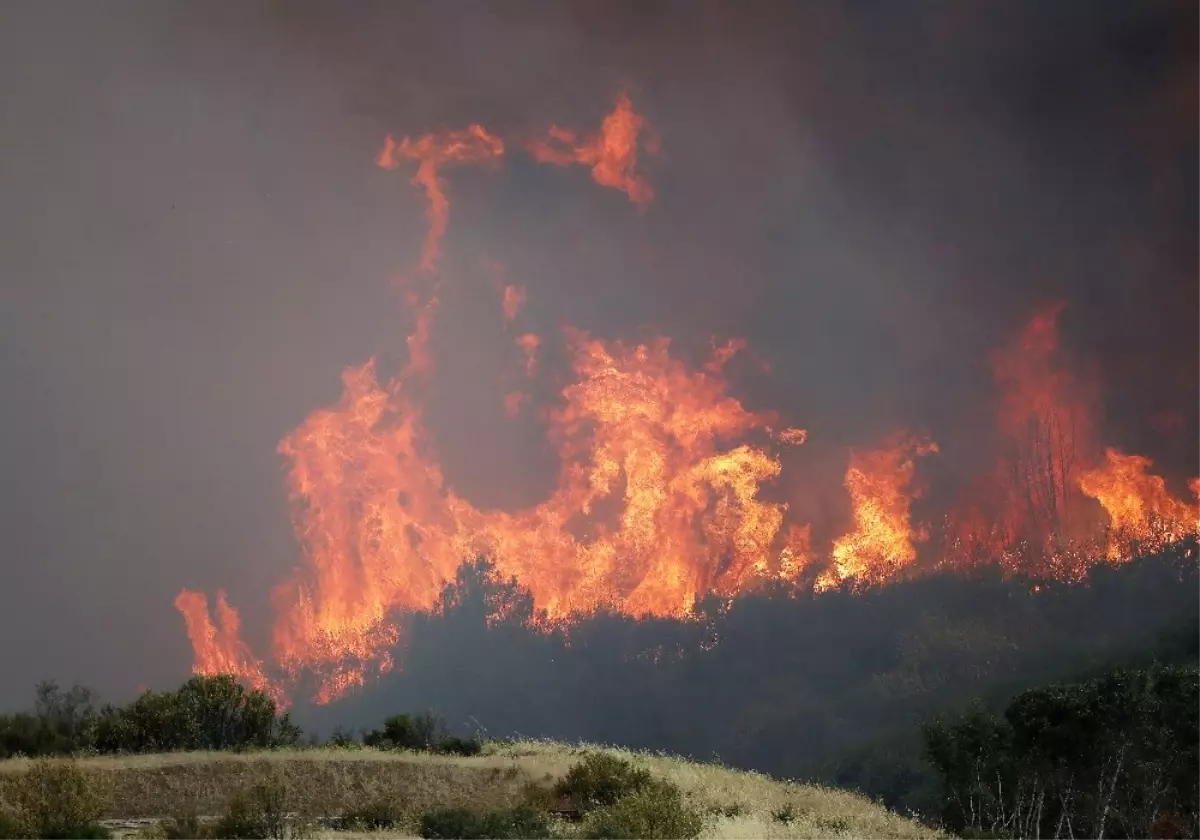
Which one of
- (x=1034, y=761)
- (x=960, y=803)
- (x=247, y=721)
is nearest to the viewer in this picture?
(x=247, y=721)

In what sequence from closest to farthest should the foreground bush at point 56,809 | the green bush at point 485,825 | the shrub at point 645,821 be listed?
the foreground bush at point 56,809, the shrub at point 645,821, the green bush at point 485,825

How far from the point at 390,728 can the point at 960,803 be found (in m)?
41.4

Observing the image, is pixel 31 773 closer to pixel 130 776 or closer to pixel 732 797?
pixel 130 776

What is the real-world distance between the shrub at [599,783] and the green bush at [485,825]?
29.2ft

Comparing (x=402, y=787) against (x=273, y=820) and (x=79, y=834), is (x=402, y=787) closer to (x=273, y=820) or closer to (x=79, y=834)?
(x=273, y=820)

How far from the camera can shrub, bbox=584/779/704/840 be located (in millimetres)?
35175

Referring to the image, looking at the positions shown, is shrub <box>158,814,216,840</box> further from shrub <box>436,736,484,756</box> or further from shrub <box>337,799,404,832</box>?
shrub <box>436,736,484,756</box>

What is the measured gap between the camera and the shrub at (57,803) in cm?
3356

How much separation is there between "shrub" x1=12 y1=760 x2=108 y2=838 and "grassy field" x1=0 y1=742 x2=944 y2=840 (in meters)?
8.11

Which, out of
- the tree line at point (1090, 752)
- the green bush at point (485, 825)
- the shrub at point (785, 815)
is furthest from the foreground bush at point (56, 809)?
the tree line at point (1090, 752)

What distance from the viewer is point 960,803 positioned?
75.4 metres

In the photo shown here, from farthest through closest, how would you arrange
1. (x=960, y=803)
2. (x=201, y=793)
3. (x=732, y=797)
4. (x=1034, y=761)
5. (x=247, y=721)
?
(x=960, y=803) → (x=1034, y=761) → (x=247, y=721) → (x=732, y=797) → (x=201, y=793)

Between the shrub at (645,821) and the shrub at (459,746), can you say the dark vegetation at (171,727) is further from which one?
the shrub at (645,821)

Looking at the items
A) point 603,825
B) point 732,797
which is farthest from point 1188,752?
point 603,825
